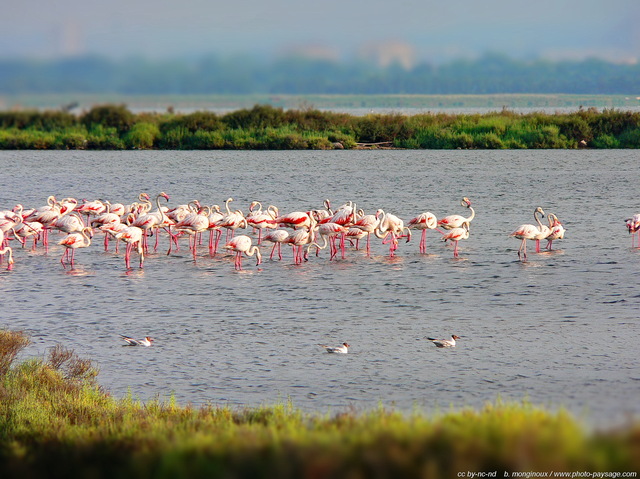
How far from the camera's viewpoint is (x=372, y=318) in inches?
581

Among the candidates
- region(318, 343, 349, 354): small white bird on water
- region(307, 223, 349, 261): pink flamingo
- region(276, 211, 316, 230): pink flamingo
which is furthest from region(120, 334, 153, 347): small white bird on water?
region(276, 211, 316, 230): pink flamingo

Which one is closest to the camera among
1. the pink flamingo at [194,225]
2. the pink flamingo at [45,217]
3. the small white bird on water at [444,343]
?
the small white bird on water at [444,343]

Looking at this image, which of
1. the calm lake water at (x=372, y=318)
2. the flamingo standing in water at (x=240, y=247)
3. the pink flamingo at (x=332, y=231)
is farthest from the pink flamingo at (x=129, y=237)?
the pink flamingo at (x=332, y=231)

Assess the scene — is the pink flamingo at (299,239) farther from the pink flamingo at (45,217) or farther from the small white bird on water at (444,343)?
the small white bird on water at (444,343)

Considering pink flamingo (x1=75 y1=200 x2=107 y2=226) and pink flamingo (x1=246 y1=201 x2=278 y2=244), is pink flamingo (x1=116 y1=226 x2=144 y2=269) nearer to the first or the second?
pink flamingo (x1=246 y1=201 x2=278 y2=244)

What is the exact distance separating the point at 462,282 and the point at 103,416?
34.1ft

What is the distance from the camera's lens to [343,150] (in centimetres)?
5919

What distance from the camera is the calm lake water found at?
34.7 feet

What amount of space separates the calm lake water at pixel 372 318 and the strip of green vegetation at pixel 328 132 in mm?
26862

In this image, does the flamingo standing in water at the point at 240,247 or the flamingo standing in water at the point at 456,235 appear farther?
the flamingo standing in water at the point at 456,235

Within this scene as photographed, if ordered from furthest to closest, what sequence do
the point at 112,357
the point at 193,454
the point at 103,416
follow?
the point at 112,357
the point at 103,416
the point at 193,454

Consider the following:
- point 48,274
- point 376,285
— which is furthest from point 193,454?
point 48,274

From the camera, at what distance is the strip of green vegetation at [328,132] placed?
190ft

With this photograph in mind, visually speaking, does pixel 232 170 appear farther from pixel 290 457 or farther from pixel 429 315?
pixel 290 457
